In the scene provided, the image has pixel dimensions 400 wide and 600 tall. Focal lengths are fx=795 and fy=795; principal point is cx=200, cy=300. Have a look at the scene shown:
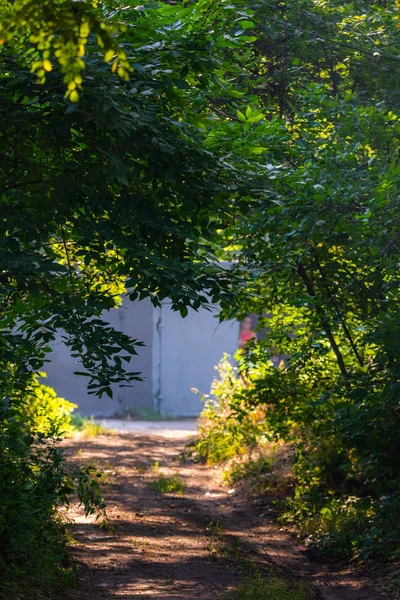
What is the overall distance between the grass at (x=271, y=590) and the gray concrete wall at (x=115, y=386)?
12889 mm

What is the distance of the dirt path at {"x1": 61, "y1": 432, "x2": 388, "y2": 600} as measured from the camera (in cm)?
603

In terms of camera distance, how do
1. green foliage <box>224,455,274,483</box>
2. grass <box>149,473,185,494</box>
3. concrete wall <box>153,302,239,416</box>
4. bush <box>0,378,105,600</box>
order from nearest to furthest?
bush <box>0,378,105,600</box>
grass <box>149,473,185,494</box>
green foliage <box>224,455,274,483</box>
concrete wall <box>153,302,239,416</box>

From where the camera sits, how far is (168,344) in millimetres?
18984

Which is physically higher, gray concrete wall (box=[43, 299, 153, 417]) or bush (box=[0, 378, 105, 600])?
gray concrete wall (box=[43, 299, 153, 417])

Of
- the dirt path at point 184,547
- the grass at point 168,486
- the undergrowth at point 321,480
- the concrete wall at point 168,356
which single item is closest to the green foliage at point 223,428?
the dirt path at point 184,547

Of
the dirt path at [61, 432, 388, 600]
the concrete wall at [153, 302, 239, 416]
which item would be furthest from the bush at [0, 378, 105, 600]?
the concrete wall at [153, 302, 239, 416]

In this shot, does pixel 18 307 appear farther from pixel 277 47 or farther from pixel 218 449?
pixel 218 449

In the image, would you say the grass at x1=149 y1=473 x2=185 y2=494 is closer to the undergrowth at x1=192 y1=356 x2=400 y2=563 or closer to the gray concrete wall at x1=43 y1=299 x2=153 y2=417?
the undergrowth at x1=192 y1=356 x2=400 y2=563

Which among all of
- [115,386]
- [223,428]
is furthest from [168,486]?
[115,386]

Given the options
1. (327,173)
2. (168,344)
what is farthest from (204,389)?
(327,173)

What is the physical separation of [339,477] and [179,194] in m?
4.73

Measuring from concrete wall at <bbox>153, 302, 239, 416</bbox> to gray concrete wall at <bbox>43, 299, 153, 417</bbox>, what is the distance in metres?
0.34

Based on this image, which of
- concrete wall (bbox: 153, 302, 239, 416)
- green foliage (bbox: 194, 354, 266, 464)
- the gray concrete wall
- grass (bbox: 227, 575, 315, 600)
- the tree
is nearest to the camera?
grass (bbox: 227, 575, 315, 600)

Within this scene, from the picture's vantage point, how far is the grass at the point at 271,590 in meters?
5.49
